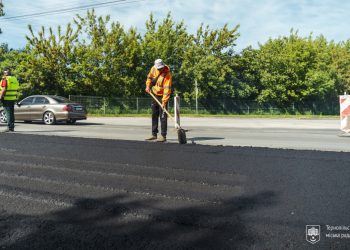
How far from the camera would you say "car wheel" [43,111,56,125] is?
1560cm

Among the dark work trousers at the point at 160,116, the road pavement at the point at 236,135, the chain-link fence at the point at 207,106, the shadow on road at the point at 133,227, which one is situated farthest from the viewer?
the chain-link fence at the point at 207,106

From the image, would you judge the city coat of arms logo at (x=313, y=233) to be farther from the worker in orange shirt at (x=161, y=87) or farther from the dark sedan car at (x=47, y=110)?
the dark sedan car at (x=47, y=110)

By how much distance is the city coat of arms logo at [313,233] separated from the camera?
248 centimetres

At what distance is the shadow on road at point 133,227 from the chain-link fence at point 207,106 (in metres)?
26.5

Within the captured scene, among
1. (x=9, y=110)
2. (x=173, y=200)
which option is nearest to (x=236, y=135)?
(x=9, y=110)

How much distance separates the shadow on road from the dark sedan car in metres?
12.9

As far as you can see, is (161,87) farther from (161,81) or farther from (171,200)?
(171,200)

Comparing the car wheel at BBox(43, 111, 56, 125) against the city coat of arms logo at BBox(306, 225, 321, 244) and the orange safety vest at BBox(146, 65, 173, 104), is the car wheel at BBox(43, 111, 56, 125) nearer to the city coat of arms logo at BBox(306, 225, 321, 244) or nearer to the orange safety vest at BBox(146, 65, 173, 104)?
the orange safety vest at BBox(146, 65, 173, 104)

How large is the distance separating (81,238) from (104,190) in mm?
1328

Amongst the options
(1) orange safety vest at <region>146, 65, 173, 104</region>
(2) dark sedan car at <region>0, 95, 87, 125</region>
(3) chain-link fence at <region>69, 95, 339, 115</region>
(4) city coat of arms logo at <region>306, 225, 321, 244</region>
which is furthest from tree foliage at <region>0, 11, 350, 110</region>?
(4) city coat of arms logo at <region>306, 225, 321, 244</region>

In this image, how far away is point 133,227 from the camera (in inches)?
108

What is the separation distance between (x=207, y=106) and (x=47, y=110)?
20744mm

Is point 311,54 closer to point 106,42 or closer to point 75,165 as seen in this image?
point 106,42

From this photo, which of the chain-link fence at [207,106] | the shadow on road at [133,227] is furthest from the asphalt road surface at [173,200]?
the chain-link fence at [207,106]
